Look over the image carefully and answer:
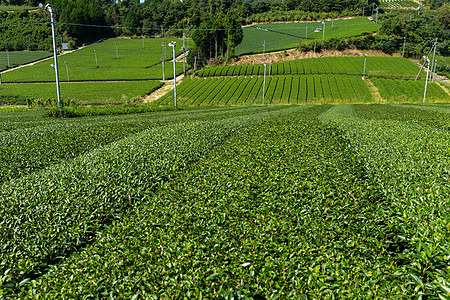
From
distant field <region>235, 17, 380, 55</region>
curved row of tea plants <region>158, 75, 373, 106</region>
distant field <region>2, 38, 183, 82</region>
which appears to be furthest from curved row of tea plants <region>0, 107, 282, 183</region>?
distant field <region>235, 17, 380, 55</region>

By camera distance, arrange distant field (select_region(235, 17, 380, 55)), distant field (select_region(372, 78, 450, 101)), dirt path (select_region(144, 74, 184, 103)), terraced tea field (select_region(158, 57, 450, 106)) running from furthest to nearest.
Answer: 1. distant field (select_region(235, 17, 380, 55))
2. dirt path (select_region(144, 74, 184, 103))
3. terraced tea field (select_region(158, 57, 450, 106))
4. distant field (select_region(372, 78, 450, 101))

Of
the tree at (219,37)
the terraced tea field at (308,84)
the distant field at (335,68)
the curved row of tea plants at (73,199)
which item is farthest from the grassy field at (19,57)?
the curved row of tea plants at (73,199)

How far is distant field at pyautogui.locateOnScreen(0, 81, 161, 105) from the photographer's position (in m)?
67.8

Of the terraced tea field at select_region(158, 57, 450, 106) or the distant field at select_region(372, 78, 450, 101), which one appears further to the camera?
the terraced tea field at select_region(158, 57, 450, 106)

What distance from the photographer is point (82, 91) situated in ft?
251

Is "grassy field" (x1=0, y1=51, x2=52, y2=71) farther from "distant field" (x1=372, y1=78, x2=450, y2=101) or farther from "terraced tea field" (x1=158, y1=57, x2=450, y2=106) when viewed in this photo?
"distant field" (x1=372, y1=78, x2=450, y2=101)

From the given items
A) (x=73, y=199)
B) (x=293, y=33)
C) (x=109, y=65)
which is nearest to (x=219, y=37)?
(x=109, y=65)

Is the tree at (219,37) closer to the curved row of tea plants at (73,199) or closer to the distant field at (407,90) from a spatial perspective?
the distant field at (407,90)

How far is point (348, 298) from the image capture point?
14.8 feet

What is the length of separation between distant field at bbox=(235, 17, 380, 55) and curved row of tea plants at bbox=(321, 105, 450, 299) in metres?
111

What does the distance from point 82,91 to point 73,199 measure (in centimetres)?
7606

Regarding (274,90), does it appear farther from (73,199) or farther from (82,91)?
(73,199)

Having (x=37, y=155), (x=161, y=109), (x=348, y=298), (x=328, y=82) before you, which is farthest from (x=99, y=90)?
(x=348, y=298)

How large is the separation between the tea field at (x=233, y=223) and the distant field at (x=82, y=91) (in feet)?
192
